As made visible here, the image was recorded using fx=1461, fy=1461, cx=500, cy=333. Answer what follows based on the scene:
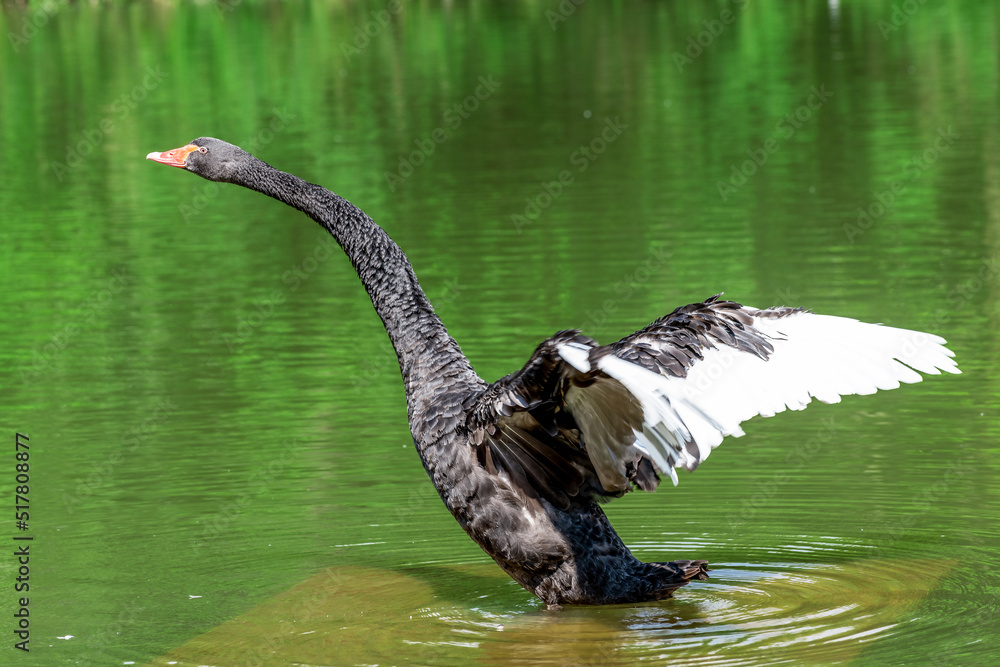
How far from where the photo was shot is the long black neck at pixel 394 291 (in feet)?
22.3

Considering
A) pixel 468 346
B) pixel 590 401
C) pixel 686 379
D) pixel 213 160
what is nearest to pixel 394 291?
A: pixel 213 160

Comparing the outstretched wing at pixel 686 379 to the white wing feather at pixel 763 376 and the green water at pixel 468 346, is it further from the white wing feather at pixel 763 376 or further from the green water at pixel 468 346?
the green water at pixel 468 346

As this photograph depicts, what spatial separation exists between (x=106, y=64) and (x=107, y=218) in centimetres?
2101

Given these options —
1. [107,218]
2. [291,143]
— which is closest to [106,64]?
[291,143]

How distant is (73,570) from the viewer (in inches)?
296

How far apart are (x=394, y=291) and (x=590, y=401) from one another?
1.91 meters

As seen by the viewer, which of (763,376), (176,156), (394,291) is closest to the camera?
(763,376)

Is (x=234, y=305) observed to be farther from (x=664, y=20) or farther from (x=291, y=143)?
(x=664, y=20)

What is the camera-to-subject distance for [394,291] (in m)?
7.12

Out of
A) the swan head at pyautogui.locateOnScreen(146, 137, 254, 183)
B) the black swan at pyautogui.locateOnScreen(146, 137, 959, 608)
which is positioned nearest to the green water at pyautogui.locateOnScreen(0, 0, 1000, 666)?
the black swan at pyautogui.locateOnScreen(146, 137, 959, 608)

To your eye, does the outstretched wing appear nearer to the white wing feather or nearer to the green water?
the white wing feather

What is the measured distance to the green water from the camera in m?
6.71

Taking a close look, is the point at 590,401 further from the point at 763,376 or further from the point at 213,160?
the point at 213,160

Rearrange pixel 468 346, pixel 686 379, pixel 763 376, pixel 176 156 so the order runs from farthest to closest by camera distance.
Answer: pixel 468 346
pixel 176 156
pixel 763 376
pixel 686 379
